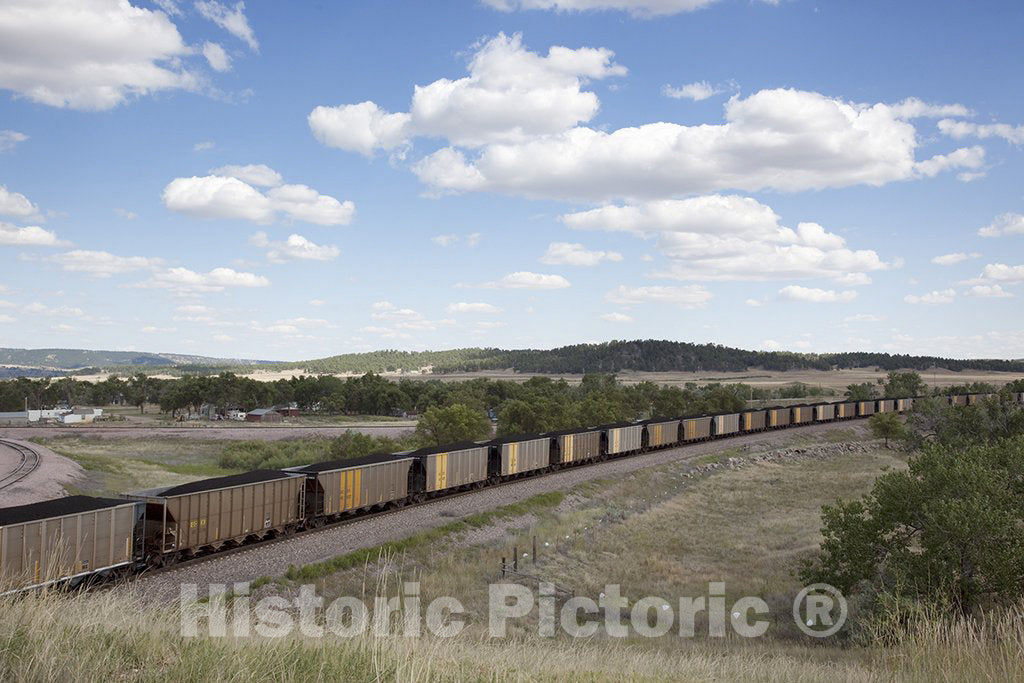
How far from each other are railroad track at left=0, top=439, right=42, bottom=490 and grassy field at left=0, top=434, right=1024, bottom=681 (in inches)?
1340

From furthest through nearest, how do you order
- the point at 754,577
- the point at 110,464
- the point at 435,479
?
the point at 110,464 → the point at 435,479 → the point at 754,577

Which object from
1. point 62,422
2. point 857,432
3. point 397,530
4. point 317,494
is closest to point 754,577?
point 397,530

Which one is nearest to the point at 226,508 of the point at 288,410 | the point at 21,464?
the point at 21,464

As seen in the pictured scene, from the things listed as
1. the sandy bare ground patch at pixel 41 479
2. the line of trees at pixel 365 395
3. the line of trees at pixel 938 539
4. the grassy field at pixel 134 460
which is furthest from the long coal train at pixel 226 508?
the line of trees at pixel 365 395

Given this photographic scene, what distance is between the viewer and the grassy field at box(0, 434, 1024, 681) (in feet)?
24.0

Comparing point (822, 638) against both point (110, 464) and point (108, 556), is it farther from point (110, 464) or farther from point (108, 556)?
point (110, 464)

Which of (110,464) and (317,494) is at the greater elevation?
(317,494)

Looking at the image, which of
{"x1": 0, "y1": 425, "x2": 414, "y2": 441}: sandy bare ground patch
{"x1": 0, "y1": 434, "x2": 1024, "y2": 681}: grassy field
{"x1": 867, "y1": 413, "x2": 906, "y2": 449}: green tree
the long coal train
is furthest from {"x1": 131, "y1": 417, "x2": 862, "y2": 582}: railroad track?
{"x1": 867, "y1": 413, "x2": 906, "y2": 449}: green tree

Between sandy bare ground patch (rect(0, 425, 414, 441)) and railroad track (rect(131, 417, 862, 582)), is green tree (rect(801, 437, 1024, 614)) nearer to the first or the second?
railroad track (rect(131, 417, 862, 582))

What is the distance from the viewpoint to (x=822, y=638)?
69.0 feet

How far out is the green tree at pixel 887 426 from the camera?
7988cm

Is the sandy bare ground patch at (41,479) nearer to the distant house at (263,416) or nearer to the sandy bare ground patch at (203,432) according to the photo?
the sandy bare ground patch at (203,432)

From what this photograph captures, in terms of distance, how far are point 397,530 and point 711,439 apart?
178 feet

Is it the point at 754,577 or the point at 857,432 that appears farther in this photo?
the point at 857,432
